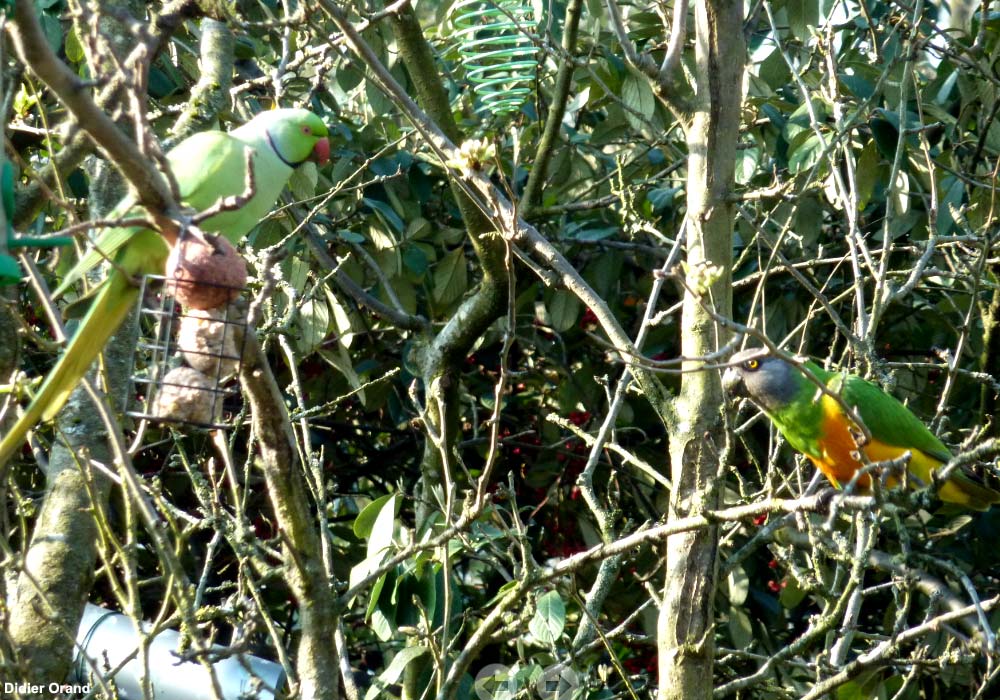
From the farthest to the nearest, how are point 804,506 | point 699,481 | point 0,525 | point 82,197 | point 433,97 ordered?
1. point 82,197
2. point 433,97
3. point 0,525
4. point 699,481
5. point 804,506

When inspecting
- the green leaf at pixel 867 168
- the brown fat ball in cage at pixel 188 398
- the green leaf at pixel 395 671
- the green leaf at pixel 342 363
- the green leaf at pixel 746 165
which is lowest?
the green leaf at pixel 395 671

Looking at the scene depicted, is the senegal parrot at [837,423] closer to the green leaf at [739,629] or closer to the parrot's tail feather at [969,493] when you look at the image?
the parrot's tail feather at [969,493]

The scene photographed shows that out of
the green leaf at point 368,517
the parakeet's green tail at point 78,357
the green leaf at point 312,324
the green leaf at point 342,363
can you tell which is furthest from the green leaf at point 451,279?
the parakeet's green tail at point 78,357

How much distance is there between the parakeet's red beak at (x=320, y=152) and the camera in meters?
3.18

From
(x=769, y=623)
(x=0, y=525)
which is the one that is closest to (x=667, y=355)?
(x=769, y=623)

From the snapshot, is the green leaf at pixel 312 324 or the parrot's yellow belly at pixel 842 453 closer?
the parrot's yellow belly at pixel 842 453

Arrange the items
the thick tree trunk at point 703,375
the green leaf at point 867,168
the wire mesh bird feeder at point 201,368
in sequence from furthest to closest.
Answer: the green leaf at point 867,168
the thick tree trunk at point 703,375
the wire mesh bird feeder at point 201,368

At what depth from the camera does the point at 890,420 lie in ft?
10.8

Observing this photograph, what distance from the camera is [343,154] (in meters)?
3.84

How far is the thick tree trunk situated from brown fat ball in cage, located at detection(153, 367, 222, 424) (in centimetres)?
103

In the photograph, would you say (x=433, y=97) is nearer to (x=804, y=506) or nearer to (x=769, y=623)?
(x=804, y=506)

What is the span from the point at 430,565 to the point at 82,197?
193 cm

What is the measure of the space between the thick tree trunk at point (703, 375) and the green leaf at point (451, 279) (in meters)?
1.65

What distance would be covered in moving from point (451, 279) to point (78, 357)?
7.26 ft
